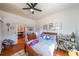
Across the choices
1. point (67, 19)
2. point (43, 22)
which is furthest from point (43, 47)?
point (67, 19)

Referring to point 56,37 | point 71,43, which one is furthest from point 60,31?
point 71,43

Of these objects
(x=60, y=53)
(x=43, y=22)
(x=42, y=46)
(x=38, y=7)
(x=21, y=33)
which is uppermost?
(x=38, y=7)

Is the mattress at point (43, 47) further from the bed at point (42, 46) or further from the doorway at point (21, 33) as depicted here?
the doorway at point (21, 33)

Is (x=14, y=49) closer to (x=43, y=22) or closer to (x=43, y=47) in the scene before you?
(x=43, y=47)

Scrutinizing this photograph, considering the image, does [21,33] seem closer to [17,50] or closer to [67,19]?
[17,50]

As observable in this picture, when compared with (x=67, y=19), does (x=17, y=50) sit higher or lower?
lower

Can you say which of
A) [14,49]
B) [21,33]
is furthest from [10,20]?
[14,49]

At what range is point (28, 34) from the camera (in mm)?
1841

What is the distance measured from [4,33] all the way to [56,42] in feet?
2.43

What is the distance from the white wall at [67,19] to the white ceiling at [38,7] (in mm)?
58

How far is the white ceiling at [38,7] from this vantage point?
5.94 feet

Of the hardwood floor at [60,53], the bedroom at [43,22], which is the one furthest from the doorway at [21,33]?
the hardwood floor at [60,53]

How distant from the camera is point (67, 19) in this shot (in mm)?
1834

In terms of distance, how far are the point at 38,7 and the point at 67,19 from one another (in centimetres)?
45
